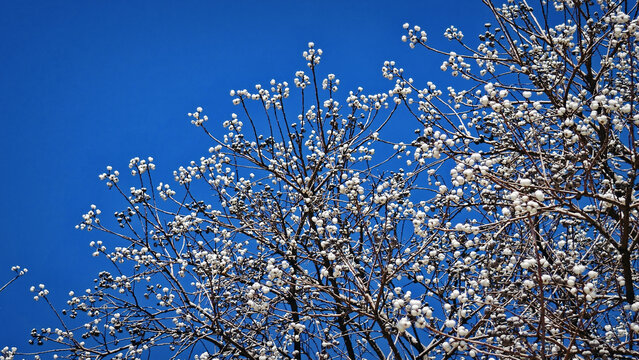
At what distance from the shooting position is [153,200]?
22.7 ft

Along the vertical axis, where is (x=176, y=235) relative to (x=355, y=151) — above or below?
below

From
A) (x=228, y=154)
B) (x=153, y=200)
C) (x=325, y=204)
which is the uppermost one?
Answer: (x=228, y=154)

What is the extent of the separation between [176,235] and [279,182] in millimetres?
1845

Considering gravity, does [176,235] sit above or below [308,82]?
below

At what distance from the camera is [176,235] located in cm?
712

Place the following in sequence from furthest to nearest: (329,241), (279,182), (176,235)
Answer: (279,182)
(176,235)
(329,241)

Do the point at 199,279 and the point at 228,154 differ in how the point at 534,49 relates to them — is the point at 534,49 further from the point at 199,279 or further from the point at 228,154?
the point at 199,279

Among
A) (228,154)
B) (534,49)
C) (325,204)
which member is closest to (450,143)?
(534,49)

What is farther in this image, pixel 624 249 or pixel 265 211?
pixel 265 211

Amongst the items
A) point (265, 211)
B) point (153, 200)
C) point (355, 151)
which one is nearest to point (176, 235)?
point (153, 200)

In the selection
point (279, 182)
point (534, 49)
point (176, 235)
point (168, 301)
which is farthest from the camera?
point (279, 182)

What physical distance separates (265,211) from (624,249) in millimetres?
4231

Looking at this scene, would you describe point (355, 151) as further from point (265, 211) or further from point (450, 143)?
point (450, 143)

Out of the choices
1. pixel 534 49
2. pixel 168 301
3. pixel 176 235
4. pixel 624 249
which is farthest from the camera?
pixel 176 235
